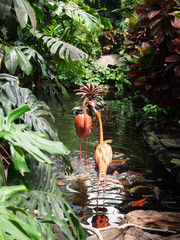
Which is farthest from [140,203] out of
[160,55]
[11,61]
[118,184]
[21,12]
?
[21,12]

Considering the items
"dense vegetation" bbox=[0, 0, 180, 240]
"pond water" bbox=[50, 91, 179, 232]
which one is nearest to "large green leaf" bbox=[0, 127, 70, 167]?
"dense vegetation" bbox=[0, 0, 180, 240]

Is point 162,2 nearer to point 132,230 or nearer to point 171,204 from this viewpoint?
point 132,230

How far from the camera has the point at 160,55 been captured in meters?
2.16

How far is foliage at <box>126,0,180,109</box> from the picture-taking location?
1948 mm

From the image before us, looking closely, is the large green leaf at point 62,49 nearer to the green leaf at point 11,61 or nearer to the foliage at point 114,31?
the green leaf at point 11,61

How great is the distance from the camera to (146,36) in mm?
2381

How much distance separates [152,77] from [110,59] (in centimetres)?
1457

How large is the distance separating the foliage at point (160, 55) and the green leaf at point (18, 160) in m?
1.34

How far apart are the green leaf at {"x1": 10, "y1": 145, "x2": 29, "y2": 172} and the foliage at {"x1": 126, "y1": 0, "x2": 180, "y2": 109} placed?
1.34 metres

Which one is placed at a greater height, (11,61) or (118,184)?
(11,61)

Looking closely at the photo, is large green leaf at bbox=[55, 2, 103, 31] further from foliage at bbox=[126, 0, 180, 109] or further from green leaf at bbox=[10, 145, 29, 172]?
A: green leaf at bbox=[10, 145, 29, 172]

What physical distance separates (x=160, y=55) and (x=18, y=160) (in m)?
1.67

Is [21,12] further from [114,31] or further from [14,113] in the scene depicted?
[114,31]

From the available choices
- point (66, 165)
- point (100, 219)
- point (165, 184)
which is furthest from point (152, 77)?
point (165, 184)
